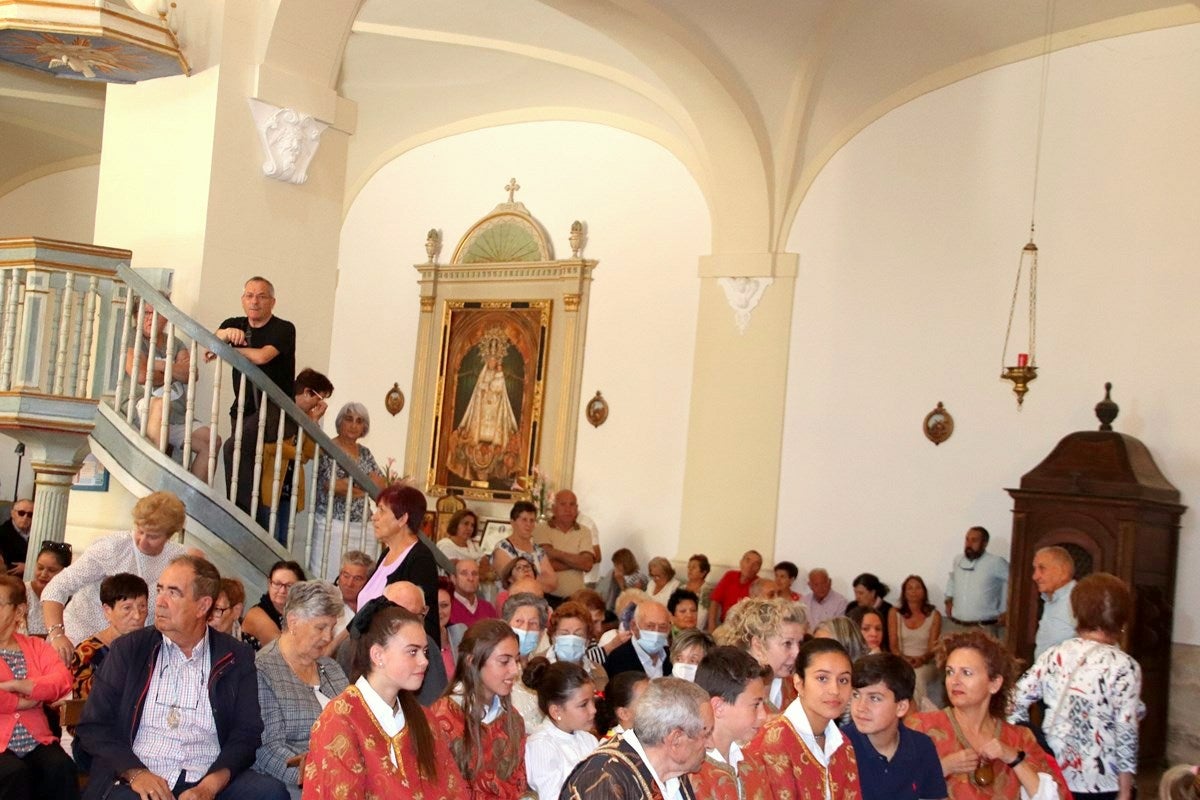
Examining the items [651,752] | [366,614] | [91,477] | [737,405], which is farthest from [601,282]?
[651,752]

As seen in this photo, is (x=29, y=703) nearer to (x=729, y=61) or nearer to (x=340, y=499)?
(x=340, y=499)

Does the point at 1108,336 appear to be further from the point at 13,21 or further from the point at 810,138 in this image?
the point at 13,21

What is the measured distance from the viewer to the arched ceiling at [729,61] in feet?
36.8

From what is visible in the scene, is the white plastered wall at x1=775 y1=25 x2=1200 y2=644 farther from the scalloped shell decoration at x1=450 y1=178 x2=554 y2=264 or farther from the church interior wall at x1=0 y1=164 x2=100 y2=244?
the church interior wall at x1=0 y1=164 x2=100 y2=244

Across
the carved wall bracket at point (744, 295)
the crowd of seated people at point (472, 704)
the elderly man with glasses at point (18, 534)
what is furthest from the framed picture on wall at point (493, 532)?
the crowd of seated people at point (472, 704)

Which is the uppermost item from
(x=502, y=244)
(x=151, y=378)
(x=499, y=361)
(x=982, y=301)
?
(x=502, y=244)

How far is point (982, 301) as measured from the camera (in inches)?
459

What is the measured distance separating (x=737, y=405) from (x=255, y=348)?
6.39 metres

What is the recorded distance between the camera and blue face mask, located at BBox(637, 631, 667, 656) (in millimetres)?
6961

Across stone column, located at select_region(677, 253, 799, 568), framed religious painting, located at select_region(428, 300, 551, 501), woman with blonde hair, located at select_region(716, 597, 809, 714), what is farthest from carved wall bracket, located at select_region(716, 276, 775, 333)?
woman with blonde hair, located at select_region(716, 597, 809, 714)

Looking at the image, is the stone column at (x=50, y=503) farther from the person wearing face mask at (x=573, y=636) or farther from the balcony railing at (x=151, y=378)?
the person wearing face mask at (x=573, y=636)

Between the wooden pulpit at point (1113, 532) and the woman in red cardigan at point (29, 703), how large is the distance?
707 cm

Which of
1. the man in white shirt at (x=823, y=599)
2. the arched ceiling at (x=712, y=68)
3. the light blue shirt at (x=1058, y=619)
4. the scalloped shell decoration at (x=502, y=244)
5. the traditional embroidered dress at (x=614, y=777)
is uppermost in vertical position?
the arched ceiling at (x=712, y=68)

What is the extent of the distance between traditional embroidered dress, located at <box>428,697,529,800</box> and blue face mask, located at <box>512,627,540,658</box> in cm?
122
